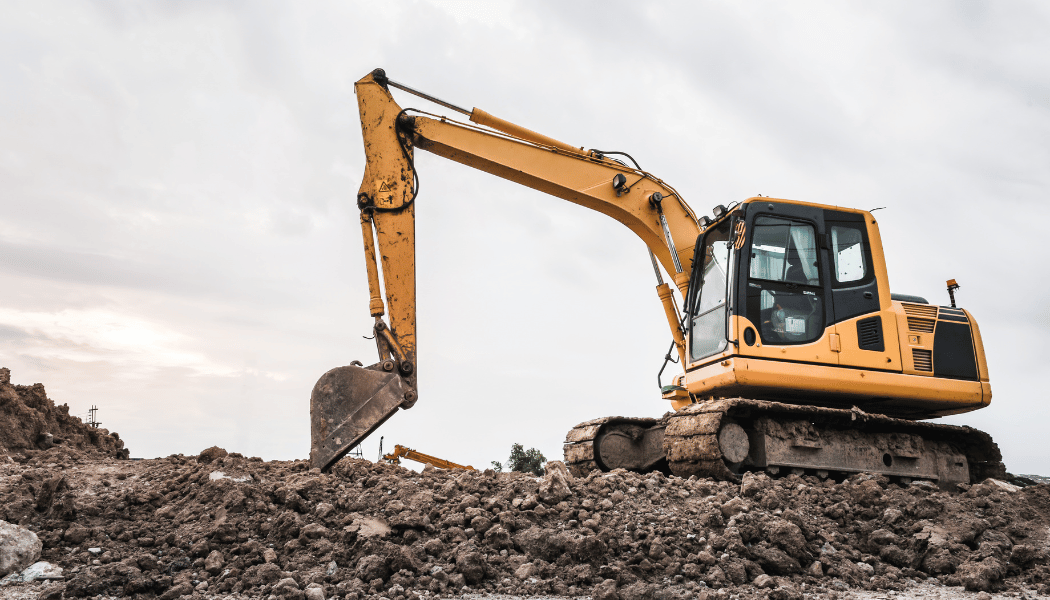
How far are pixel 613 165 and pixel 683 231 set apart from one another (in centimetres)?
112

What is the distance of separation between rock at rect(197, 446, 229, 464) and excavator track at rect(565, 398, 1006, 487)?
3845mm

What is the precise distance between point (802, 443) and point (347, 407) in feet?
14.5

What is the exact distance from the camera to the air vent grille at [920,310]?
8.16 meters

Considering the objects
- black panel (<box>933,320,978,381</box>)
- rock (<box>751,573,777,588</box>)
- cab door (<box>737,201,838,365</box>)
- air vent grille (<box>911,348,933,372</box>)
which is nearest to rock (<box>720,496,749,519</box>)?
rock (<box>751,573,777,588</box>)

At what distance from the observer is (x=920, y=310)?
8242 millimetres

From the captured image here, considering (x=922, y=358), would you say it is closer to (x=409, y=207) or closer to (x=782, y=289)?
(x=782, y=289)

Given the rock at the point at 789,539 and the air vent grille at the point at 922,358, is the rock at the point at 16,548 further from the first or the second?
the air vent grille at the point at 922,358

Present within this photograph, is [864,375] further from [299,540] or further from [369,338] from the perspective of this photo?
[299,540]

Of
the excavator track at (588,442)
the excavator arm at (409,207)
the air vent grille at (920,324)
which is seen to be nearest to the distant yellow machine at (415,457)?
the excavator track at (588,442)

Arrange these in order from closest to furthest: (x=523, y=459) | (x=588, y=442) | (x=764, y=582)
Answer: (x=764, y=582) → (x=588, y=442) → (x=523, y=459)

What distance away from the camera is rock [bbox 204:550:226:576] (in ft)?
14.9

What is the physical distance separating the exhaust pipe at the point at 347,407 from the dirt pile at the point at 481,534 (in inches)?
8.4

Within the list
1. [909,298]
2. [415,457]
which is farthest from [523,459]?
[909,298]

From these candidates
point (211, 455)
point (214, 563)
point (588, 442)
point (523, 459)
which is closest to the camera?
point (214, 563)
